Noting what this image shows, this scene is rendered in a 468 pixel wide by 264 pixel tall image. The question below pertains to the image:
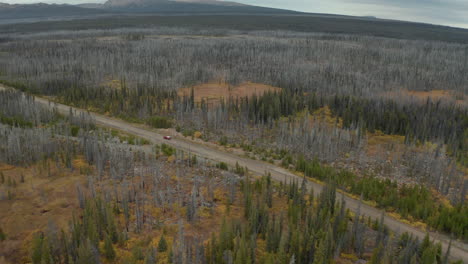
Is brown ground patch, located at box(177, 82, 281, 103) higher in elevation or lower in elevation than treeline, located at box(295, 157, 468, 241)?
higher

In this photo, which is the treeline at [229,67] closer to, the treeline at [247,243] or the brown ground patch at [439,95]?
the brown ground patch at [439,95]

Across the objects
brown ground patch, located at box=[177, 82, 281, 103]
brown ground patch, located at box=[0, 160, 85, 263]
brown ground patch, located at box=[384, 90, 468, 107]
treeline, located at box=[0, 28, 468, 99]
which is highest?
treeline, located at box=[0, 28, 468, 99]

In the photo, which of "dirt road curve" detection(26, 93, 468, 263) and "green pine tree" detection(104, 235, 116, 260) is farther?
"dirt road curve" detection(26, 93, 468, 263)

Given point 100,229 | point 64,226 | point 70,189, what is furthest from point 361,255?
point 70,189

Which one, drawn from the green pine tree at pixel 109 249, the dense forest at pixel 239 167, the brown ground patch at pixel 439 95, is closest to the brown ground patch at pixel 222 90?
the dense forest at pixel 239 167

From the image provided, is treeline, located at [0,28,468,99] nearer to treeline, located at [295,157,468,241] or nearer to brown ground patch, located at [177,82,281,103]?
brown ground patch, located at [177,82,281,103]

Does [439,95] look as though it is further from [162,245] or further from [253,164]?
[162,245]

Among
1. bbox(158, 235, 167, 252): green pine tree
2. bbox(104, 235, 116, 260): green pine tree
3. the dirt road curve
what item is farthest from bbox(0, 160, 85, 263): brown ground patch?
the dirt road curve
